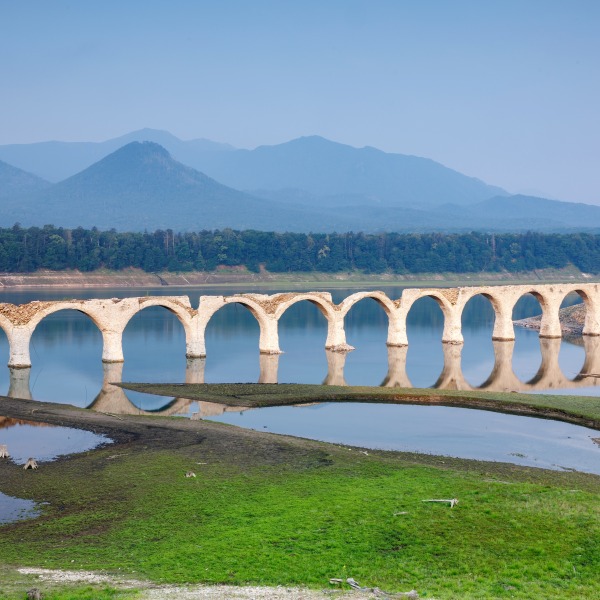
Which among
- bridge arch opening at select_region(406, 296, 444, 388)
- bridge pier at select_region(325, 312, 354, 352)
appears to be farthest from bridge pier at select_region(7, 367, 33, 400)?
bridge pier at select_region(325, 312, 354, 352)

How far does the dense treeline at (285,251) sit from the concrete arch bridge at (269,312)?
2199 inches

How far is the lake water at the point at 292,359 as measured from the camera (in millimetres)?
46062

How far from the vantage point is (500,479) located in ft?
83.2

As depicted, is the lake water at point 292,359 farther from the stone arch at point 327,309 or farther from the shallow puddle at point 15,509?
the shallow puddle at point 15,509

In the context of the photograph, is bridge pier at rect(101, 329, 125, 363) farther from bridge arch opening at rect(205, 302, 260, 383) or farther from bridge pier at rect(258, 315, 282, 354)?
bridge pier at rect(258, 315, 282, 354)

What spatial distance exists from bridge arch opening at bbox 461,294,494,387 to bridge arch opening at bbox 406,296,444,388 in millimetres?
1605

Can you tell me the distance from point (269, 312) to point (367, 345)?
35.9ft

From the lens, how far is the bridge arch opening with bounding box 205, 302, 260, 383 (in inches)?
1876

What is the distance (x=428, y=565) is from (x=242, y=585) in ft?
11.8

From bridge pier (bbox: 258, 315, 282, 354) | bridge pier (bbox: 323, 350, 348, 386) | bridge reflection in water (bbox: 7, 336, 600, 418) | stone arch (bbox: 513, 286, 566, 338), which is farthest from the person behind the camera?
stone arch (bbox: 513, 286, 566, 338)

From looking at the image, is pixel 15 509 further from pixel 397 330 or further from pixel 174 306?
pixel 397 330

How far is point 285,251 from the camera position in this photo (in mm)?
122000

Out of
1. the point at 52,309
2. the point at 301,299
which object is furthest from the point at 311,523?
the point at 301,299

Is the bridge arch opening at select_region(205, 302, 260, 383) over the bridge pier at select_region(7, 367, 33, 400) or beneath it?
over
